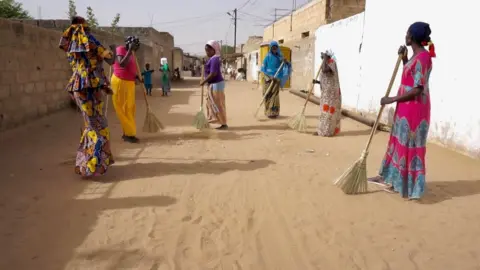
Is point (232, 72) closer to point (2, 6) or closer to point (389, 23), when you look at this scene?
point (2, 6)

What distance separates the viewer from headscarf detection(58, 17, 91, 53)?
393 centimetres

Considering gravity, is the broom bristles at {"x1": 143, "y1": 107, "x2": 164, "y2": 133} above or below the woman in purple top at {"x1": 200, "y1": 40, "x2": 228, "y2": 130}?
below

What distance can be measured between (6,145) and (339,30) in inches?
380

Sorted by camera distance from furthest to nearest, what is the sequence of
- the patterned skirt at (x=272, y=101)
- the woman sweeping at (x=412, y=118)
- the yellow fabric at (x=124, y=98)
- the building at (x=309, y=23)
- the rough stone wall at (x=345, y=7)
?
1. the rough stone wall at (x=345, y=7)
2. the building at (x=309, y=23)
3. the patterned skirt at (x=272, y=101)
4. the yellow fabric at (x=124, y=98)
5. the woman sweeping at (x=412, y=118)

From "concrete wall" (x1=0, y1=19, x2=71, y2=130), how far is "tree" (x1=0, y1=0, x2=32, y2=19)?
14768mm

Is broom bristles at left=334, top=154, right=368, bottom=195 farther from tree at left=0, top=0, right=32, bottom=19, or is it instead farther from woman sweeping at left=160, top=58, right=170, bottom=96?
tree at left=0, top=0, right=32, bottom=19

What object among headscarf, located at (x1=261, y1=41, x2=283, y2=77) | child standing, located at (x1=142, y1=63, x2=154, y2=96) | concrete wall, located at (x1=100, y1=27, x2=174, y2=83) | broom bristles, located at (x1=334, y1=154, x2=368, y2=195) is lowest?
broom bristles, located at (x1=334, y1=154, x2=368, y2=195)

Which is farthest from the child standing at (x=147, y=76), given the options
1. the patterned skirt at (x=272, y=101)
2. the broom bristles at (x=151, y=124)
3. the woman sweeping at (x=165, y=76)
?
the broom bristles at (x=151, y=124)

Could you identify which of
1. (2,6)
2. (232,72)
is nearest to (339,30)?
(2,6)

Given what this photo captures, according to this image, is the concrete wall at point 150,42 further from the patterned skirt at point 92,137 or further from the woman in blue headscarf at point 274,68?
the patterned skirt at point 92,137

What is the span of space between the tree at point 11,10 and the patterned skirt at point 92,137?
19.0 meters

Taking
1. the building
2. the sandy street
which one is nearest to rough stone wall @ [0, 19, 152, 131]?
the sandy street

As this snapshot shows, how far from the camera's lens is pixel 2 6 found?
19469 millimetres

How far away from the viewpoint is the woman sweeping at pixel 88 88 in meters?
3.99
